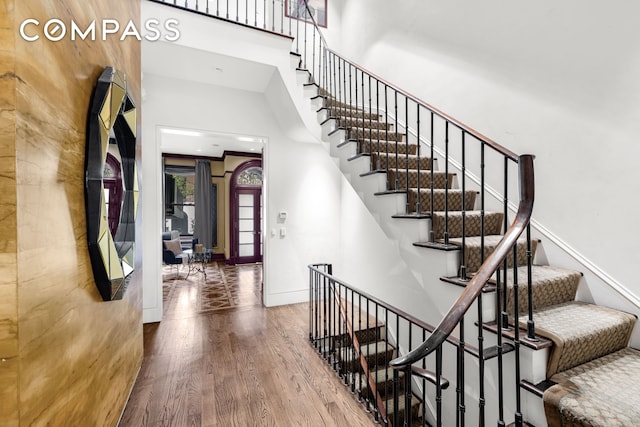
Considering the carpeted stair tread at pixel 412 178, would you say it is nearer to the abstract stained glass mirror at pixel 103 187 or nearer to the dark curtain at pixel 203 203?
the abstract stained glass mirror at pixel 103 187

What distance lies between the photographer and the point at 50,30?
102 centimetres

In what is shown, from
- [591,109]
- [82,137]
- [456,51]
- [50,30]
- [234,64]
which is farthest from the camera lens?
[234,64]

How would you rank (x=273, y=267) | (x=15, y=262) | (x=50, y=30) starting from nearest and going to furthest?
(x=15, y=262), (x=50, y=30), (x=273, y=267)

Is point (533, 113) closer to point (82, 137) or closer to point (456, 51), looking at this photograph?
point (456, 51)

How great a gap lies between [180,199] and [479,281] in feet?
28.2

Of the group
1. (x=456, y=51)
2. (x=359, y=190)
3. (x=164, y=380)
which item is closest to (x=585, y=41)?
(x=456, y=51)

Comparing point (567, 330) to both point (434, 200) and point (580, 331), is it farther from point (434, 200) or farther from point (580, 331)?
point (434, 200)

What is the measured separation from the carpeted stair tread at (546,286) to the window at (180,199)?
796 cm

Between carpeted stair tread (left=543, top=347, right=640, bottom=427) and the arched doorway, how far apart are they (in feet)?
23.2

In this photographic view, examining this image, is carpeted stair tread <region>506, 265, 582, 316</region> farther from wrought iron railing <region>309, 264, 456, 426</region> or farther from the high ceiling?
the high ceiling

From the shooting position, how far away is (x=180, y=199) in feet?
27.3

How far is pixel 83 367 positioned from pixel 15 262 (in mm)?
736

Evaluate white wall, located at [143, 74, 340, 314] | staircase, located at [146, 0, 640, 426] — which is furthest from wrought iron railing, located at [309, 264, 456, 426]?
white wall, located at [143, 74, 340, 314]

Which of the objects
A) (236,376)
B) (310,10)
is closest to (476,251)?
(236,376)
